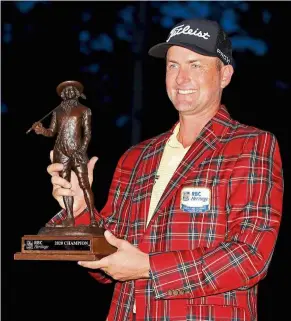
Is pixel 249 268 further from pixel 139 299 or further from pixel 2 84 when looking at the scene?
pixel 2 84

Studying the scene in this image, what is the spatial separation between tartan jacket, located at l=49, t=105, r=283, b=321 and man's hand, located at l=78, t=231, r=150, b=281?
27mm

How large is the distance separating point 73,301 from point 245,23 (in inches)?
100

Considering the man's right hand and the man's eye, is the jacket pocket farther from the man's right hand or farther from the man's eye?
the man's eye

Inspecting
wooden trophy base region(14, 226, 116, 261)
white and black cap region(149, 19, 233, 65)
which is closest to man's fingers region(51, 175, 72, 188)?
wooden trophy base region(14, 226, 116, 261)

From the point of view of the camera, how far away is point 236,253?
2.13 m

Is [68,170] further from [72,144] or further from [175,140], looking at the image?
[175,140]

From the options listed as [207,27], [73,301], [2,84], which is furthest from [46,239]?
[2,84]

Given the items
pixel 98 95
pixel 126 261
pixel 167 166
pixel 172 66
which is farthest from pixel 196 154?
pixel 98 95

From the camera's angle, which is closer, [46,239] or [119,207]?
[46,239]

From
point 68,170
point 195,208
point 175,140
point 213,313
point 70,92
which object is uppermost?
point 70,92

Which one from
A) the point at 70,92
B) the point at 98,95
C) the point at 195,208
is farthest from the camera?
the point at 98,95

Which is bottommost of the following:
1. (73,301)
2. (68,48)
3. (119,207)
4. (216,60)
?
(73,301)

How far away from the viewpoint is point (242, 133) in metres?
2.36

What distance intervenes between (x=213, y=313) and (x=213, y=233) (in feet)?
0.70
